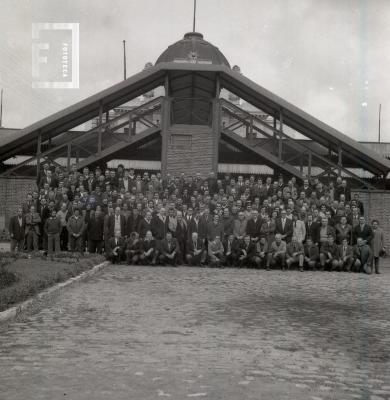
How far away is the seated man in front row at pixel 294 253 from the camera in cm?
1642

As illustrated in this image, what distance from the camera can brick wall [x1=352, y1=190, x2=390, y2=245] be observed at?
23.2 metres

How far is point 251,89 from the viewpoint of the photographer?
22.9 m

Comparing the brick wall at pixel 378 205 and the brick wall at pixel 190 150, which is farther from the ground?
the brick wall at pixel 190 150

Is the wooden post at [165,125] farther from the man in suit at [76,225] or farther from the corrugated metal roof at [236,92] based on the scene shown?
the man in suit at [76,225]

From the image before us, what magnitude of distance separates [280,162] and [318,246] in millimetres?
7424

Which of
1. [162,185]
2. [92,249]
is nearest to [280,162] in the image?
[162,185]

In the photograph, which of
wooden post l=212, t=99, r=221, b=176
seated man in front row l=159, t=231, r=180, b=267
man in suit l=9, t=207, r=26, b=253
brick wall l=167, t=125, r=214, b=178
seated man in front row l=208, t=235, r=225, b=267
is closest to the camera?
seated man in front row l=159, t=231, r=180, b=267

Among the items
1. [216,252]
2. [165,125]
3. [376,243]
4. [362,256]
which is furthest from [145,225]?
[165,125]

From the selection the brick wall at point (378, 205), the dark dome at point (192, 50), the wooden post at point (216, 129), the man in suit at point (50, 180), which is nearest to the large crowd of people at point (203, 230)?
the man in suit at point (50, 180)

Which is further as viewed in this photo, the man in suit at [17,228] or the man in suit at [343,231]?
the man in suit at [17,228]

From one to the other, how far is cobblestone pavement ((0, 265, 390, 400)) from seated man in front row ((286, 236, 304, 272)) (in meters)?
4.88

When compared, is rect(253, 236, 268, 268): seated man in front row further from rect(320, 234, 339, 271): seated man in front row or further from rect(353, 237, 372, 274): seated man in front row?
rect(353, 237, 372, 274): seated man in front row

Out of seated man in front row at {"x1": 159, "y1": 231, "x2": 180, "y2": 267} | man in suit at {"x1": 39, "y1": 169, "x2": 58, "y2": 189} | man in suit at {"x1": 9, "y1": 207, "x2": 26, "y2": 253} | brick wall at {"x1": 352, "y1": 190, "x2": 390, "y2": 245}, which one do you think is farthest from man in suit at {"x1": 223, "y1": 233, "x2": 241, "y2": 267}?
brick wall at {"x1": 352, "y1": 190, "x2": 390, "y2": 245}

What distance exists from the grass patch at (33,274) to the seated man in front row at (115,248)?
0.41 meters
